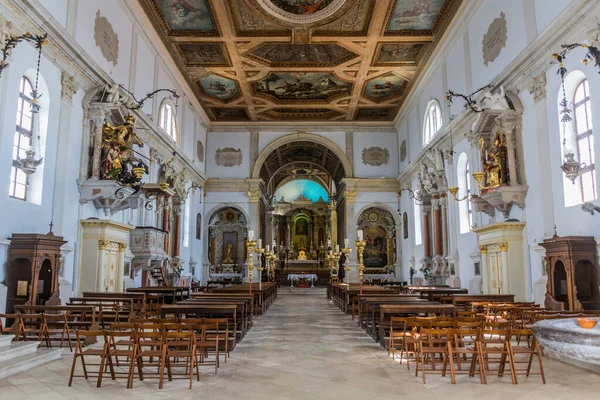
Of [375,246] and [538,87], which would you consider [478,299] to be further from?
[375,246]

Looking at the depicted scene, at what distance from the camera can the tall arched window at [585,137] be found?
10.2 meters

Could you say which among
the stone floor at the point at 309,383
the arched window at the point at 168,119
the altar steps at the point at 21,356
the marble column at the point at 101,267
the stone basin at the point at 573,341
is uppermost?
the arched window at the point at 168,119

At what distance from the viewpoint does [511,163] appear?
1279cm

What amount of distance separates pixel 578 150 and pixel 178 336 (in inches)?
369

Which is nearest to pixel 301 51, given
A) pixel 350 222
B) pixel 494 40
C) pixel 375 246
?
pixel 494 40

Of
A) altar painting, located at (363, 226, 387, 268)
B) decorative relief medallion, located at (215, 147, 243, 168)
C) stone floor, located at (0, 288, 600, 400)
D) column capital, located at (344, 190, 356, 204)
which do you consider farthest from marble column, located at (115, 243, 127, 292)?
altar painting, located at (363, 226, 387, 268)

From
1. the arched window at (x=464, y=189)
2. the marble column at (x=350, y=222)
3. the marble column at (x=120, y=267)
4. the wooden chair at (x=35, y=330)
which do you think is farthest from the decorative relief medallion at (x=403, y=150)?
the wooden chair at (x=35, y=330)

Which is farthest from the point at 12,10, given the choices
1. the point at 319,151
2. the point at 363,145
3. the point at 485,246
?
the point at 319,151

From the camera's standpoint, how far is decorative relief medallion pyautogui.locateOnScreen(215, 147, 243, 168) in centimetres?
2847

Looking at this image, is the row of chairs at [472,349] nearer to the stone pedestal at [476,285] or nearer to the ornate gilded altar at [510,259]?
the ornate gilded altar at [510,259]

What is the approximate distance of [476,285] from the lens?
607 inches

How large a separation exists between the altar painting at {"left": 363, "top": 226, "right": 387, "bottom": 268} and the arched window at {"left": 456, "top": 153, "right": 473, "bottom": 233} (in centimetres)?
1130

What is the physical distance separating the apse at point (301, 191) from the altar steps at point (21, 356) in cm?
3687

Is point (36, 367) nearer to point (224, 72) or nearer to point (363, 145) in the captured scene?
point (224, 72)
